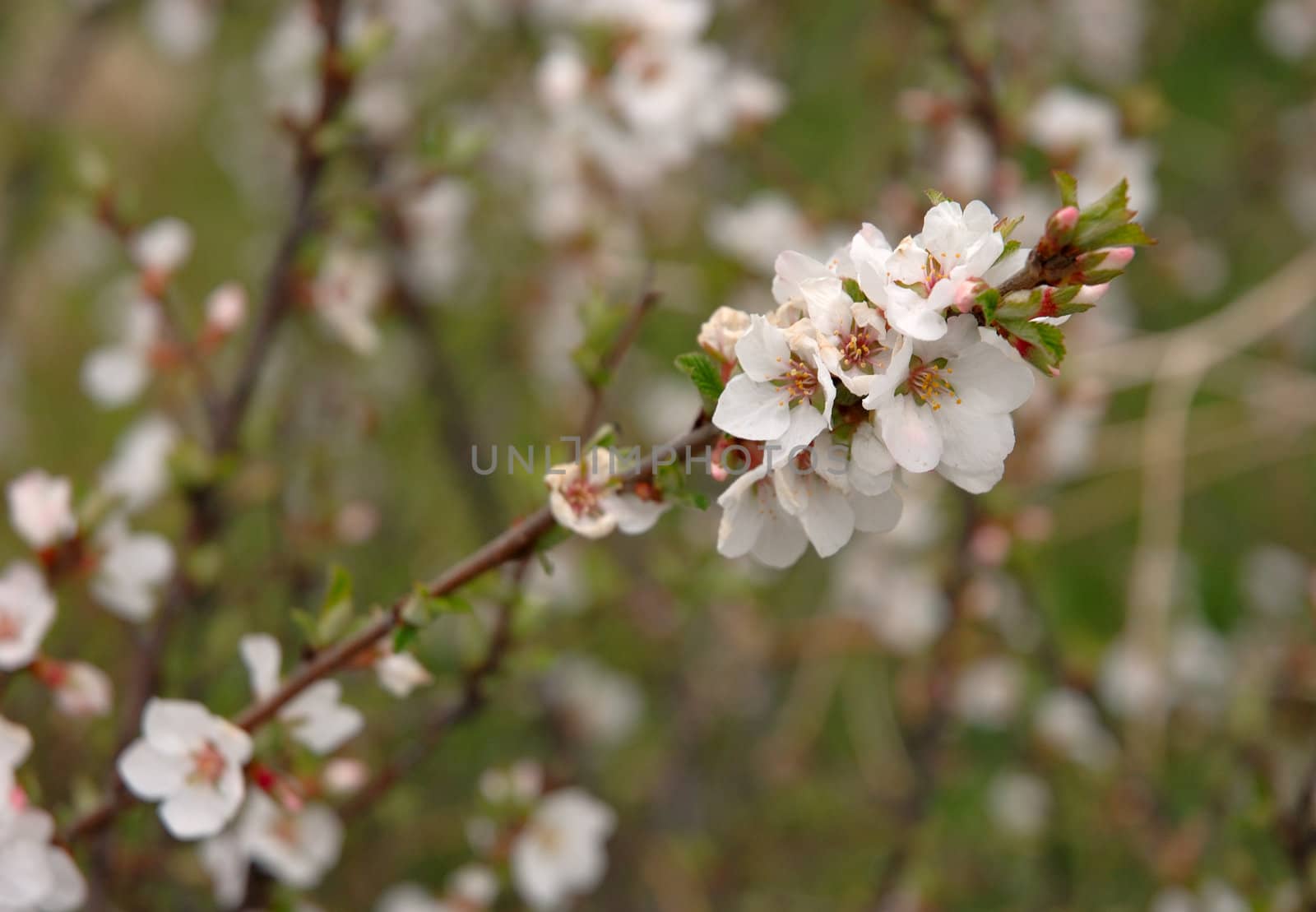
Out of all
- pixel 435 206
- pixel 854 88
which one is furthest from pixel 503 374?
pixel 854 88

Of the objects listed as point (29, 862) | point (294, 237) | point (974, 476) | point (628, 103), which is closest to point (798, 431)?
point (974, 476)

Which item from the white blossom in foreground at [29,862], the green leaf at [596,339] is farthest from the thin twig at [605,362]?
the white blossom in foreground at [29,862]

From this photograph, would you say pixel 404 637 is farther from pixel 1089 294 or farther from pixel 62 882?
pixel 1089 294

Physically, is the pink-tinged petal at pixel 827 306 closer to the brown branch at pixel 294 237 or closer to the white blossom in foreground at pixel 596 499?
the white blossom in foreground at pixel 596 499

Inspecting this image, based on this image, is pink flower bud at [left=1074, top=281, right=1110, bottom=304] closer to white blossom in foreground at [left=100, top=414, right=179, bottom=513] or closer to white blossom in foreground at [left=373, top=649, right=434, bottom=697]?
white blossom in foreground at [left=373, top=649, right=434, bottom=697]

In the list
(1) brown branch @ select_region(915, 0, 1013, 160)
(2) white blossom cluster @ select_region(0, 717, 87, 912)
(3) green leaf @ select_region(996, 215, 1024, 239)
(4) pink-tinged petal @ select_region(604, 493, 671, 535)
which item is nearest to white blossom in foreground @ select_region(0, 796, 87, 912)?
(2) white blossom cluster @ select_region(0, 717, 87, 912)

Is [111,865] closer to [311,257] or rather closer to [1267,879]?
[311,257]
